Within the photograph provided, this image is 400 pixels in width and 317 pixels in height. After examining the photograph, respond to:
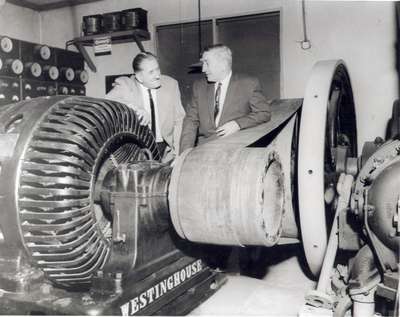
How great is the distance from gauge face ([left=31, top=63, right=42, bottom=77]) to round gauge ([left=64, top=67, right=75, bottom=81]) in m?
0.32

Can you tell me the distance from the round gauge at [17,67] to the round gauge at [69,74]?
0.53 meters

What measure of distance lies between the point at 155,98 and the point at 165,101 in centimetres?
6

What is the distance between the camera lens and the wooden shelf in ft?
14.0

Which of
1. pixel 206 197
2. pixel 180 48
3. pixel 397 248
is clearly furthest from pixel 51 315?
pixel 180 48

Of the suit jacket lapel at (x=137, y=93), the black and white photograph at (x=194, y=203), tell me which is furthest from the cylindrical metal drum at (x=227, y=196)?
the suit jacket lapel at (x=137, y=93)

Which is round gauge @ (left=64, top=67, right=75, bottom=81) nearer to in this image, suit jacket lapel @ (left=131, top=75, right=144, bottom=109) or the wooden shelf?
the wooden shelf

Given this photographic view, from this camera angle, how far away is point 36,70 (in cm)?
422

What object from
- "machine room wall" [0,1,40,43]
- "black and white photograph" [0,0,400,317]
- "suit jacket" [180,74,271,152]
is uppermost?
"machine room wall" [0,1,40,43]

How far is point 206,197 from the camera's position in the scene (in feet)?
4.00

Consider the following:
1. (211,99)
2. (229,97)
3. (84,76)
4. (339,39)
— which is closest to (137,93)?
(211,99)

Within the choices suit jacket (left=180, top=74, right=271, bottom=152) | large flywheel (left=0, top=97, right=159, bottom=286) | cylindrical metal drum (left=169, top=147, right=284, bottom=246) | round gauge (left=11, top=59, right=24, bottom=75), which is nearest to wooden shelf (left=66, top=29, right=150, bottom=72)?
round gauge (left=11, top=59, right=24, bottom=75)

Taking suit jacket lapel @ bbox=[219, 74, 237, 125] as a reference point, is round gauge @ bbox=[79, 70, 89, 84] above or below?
above

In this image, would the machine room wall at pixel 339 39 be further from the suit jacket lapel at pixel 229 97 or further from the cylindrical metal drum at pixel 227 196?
the cylindrical metal drum at pixel 227 196

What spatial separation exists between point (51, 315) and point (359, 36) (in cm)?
312
